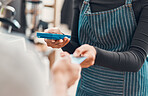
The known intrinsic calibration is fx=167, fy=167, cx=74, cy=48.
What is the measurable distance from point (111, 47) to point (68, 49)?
0.22 meters

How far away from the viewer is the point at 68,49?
89 centimetres

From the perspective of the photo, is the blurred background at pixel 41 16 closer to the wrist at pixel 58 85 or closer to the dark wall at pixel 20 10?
the dark wall at pixel 20 10

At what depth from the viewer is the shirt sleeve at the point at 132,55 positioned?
2.13 feet

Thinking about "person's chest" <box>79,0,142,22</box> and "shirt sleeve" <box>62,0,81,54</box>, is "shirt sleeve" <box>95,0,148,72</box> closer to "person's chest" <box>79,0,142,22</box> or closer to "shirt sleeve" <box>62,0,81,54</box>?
"person's chest" <box>79,0,142,22</box>

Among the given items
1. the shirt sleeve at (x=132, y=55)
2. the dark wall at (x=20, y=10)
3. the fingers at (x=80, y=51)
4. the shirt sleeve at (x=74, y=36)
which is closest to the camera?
the fingers at (x=80, y=51)

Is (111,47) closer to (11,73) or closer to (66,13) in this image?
(11,73)

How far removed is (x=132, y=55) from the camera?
66 cm

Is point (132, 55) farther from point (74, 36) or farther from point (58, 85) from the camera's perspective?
point (58, 85)

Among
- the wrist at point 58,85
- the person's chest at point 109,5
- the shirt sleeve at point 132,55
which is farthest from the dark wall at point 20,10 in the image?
the wrist at point 58,85

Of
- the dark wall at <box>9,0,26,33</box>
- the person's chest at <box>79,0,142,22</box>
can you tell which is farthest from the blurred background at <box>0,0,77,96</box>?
the person's chest at <box>79,0,142,22</box>

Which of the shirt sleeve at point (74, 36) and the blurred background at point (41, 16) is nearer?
the shirt sleeve at point (74, 36)

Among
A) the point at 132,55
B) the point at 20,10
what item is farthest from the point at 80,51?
the point at 20,10

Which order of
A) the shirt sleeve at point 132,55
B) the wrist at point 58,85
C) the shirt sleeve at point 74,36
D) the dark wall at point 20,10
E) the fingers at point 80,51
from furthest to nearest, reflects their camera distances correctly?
the dark wall at point 20,10, the shirt sleeve at point 74,36, the shirt sleeve at point 132,55, the fingers at point 80,51, the wrist at point 58,85

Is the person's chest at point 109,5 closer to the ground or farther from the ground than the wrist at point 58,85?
farther from the ground
